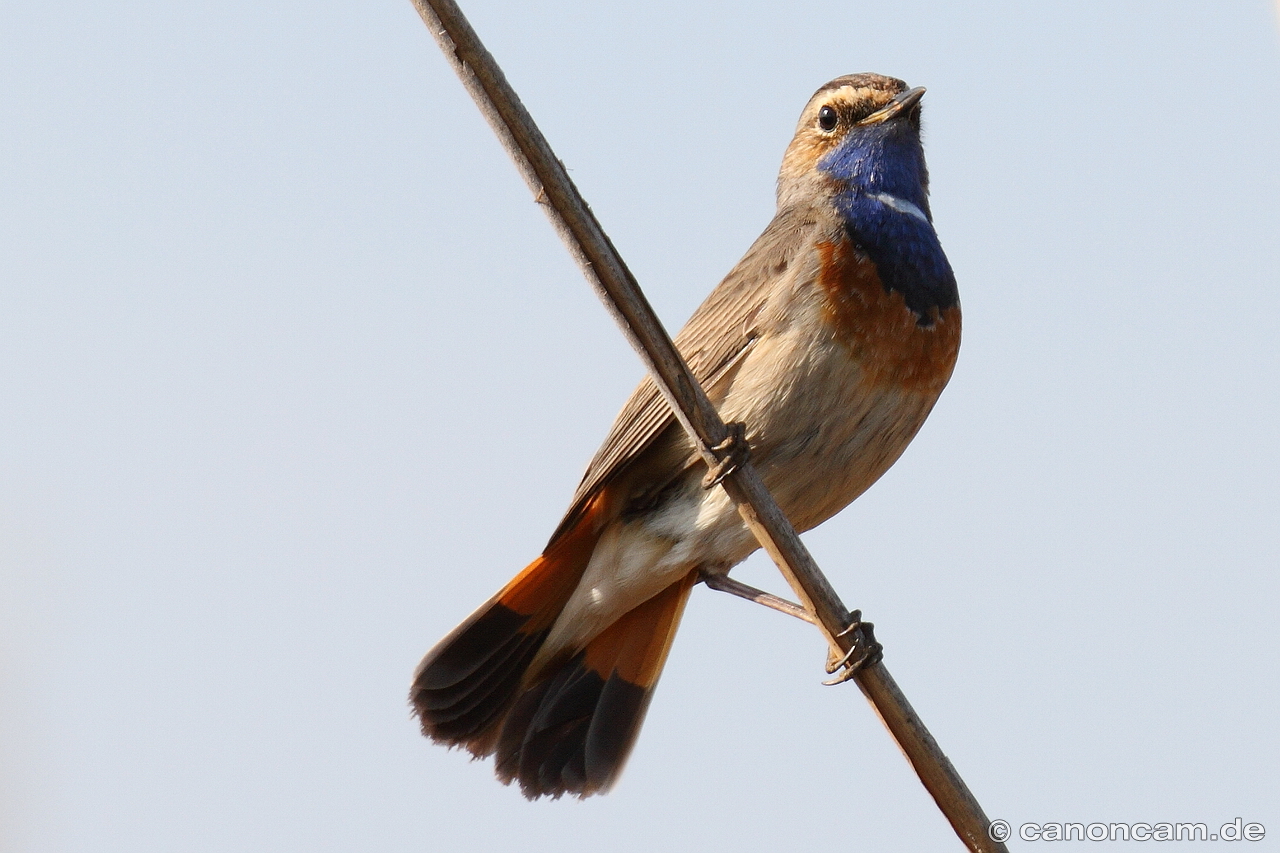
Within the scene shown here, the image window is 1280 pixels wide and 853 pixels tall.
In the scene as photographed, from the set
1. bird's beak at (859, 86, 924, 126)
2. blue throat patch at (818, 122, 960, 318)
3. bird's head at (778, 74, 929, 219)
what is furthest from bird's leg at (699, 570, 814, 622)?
bird's beak at (859, 86, 924, 126)

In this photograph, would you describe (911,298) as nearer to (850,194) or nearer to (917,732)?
(850,194)

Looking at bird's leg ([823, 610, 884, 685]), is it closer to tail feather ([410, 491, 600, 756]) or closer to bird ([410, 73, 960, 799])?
bird ([410, 73, 960, 799])

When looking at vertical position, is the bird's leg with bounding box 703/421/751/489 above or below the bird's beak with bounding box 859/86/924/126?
below

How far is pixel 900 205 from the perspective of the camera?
574 cm

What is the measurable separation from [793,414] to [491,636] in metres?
1.35

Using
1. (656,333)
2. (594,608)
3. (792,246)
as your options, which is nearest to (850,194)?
(792,246)

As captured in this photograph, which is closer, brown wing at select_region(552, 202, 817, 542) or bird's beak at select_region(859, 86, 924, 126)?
brown wing at select_region(552, 202, 817, 542)

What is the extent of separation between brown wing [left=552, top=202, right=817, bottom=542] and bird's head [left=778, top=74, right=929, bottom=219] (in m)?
0.48

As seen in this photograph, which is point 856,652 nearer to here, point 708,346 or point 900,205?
point 708,346

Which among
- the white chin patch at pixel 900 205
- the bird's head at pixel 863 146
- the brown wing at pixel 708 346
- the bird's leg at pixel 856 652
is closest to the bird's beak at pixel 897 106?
the bird's head at pixel 863 146

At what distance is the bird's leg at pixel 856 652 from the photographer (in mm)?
4027

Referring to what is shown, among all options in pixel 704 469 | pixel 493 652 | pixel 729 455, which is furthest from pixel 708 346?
pixel 729 455

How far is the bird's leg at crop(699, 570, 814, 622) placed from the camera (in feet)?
16.8

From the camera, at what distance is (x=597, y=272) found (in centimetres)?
304
